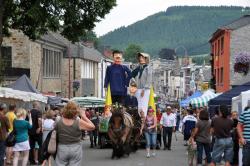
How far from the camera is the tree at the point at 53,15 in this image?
82.2 ft

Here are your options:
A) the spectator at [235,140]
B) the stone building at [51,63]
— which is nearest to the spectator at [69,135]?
the spectator at [235,140]

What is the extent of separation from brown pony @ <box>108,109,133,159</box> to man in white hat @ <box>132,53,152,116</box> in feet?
7.85

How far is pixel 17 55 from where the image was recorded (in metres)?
43.3

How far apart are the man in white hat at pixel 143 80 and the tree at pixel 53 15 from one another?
10.1ft

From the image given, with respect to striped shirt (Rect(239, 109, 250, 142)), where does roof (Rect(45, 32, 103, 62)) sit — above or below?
above

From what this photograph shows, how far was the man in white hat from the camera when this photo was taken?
80.6ft

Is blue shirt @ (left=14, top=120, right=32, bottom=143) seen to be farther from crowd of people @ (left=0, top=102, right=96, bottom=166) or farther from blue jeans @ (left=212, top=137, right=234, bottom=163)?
blue jeans @ (left=212, top=137, right=234, bottom=163)

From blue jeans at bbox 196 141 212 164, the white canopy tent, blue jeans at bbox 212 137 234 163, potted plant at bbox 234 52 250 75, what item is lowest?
blue jeans at bbox 196 141 212 164

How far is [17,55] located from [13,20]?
15.7m

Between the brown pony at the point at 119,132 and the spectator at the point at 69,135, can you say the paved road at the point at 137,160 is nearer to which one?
the brown pony at the point at 119,132

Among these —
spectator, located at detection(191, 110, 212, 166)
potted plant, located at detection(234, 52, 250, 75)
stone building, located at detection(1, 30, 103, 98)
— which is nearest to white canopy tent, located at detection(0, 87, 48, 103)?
spectator, located at detection(191, 110, 212, 166)

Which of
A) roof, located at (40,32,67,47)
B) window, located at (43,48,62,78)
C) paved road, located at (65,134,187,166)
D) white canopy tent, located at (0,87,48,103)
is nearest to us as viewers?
paved road, located at (65,134,187,166)

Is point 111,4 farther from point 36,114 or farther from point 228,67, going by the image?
point 228,67

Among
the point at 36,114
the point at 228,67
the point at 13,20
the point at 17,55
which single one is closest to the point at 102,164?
the point at 36,114
